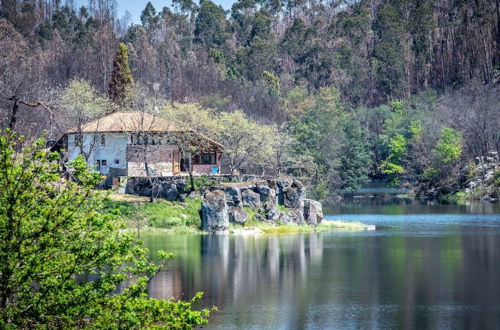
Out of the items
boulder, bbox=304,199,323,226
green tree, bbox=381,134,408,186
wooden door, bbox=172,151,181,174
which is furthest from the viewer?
green tree, bbox=381,134,408,186

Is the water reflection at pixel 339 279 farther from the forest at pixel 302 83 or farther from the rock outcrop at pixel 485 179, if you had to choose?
the rock outcrop at pixel 485 179

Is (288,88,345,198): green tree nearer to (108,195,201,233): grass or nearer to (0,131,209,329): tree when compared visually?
(108,195,201,233): grass

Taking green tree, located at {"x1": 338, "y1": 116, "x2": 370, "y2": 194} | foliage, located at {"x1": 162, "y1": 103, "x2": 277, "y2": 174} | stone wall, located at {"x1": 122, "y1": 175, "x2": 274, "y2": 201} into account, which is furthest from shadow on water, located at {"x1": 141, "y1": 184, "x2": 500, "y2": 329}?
green tree, located at {"x1": 338, "y1": 116, "x2": 370, "y2": 194}

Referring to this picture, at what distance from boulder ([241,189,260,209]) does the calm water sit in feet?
14.8

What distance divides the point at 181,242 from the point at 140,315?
41536mm

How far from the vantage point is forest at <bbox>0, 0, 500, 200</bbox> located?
101 m

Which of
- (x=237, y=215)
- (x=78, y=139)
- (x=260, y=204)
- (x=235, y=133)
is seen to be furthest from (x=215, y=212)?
(x=235, y=133)

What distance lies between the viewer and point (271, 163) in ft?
328

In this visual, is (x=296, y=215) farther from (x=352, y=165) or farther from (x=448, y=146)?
(x=448, y=146)

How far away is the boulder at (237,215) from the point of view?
71188mm

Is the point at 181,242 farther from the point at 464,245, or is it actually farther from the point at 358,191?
the point at 358,191

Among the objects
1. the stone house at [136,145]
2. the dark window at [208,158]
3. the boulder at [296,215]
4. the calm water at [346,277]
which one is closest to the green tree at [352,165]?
the dark window at [208,158]

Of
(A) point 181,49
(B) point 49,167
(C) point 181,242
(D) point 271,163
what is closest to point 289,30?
(A) point 181,49

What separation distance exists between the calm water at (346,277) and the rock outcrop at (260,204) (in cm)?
280
